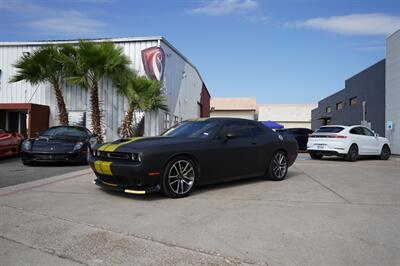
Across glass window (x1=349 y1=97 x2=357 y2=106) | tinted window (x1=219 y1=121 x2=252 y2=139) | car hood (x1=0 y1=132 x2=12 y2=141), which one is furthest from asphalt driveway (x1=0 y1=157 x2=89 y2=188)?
glass window (x1=349 y1=97 x2=357 y2=106)

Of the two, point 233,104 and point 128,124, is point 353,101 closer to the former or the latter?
point 128,124

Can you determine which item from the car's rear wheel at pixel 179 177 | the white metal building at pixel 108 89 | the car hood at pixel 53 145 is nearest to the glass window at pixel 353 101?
the white metal building at pixel 108 89

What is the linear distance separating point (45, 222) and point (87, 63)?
13.2 metres

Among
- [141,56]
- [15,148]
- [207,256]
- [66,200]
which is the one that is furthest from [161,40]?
[207,256]

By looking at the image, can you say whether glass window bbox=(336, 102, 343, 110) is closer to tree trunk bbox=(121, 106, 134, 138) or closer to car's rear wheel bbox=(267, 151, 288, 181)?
tree trunk bbox=(121, 106, 134, 138)

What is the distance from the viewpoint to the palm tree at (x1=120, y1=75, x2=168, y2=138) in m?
17.2

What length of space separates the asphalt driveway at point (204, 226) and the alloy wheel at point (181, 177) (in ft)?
0.74

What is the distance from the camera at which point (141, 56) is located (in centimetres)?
1855

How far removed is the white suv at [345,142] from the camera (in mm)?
14695

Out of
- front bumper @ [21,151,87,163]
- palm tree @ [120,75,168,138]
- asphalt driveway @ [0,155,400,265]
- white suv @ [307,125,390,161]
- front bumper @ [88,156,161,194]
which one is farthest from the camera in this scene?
palm tree @ [120,75,168,138]

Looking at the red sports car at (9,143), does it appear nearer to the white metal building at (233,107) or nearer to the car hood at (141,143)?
the car hood at (141,143)

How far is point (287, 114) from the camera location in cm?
6400

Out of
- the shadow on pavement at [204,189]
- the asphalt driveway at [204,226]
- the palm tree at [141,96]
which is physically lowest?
the asphalt driveway at [204,226]

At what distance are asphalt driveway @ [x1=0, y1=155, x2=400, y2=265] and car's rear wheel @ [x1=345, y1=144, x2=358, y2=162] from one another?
7451mm
